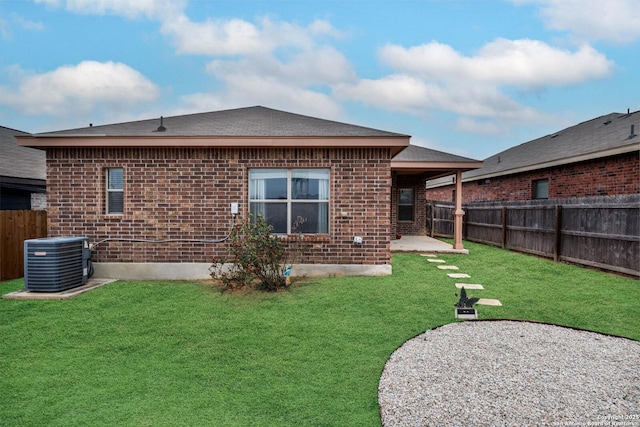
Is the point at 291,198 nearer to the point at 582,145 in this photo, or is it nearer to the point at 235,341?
the point at 235,341

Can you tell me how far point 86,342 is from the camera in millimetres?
4840

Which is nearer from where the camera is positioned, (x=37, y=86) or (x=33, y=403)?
(x=33, y=403)

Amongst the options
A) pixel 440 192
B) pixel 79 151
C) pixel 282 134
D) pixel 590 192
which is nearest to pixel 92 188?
pixel 79 151

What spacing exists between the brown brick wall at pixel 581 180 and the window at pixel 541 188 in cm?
15

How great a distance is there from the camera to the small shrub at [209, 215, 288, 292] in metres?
7.54

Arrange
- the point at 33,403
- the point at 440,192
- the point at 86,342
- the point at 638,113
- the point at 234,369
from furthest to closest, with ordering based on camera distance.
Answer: the point at 440,192 → the point at 638,113 → the point at 86,342 → the point at 234,369 → the point at 33,403

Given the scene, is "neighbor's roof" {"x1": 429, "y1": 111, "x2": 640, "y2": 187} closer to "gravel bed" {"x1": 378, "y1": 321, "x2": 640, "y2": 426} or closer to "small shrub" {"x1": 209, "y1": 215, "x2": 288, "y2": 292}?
"gravel bed" {"x1": 378, "y1": 321, "x2": 640, "y2": 426}

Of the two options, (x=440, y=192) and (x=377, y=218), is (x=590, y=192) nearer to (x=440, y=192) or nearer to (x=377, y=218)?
(x=377, y=218)

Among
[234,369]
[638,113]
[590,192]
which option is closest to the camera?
[234,369]

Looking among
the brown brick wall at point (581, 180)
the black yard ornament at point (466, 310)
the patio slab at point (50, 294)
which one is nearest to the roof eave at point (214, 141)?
the patio slab at point (50, 294)

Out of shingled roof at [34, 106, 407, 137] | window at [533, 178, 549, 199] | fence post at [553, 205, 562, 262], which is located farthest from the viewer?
window at [533, 178, 549, 199]

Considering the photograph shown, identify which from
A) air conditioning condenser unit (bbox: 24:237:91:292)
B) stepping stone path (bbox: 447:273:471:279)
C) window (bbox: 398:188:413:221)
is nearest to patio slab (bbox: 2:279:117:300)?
air conditioning condenser unit (bbox: 24:237:91:292)

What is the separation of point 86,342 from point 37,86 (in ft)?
78.9

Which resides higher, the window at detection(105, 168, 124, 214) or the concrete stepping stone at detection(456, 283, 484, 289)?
the window at detection(105, 168, 124, 214)
